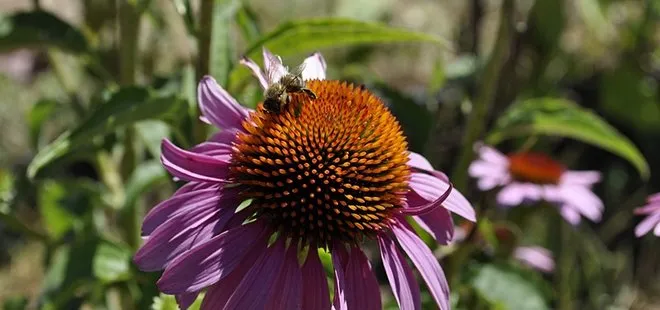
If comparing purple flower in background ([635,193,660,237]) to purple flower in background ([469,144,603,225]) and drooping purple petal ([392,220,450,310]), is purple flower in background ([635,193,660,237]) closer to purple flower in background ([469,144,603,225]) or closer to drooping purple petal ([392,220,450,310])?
drooping purple petal ([392,220,450,310])

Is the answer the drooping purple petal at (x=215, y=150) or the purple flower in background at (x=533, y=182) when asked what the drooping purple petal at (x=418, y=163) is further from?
the purple flower in background at (x=533, y=182)

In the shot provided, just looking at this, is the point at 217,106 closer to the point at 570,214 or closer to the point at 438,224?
the point at 438,224

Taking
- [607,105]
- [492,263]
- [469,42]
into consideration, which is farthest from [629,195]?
[492,263]

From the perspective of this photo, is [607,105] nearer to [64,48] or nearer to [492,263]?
[492,263]

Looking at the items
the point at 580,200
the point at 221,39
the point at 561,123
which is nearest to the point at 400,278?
the point at 221,39

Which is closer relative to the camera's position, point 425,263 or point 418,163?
point 425,263

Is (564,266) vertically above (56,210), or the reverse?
(56,210)

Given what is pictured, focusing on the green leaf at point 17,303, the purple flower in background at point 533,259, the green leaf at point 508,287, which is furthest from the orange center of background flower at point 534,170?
the green leaf at point 17,303
